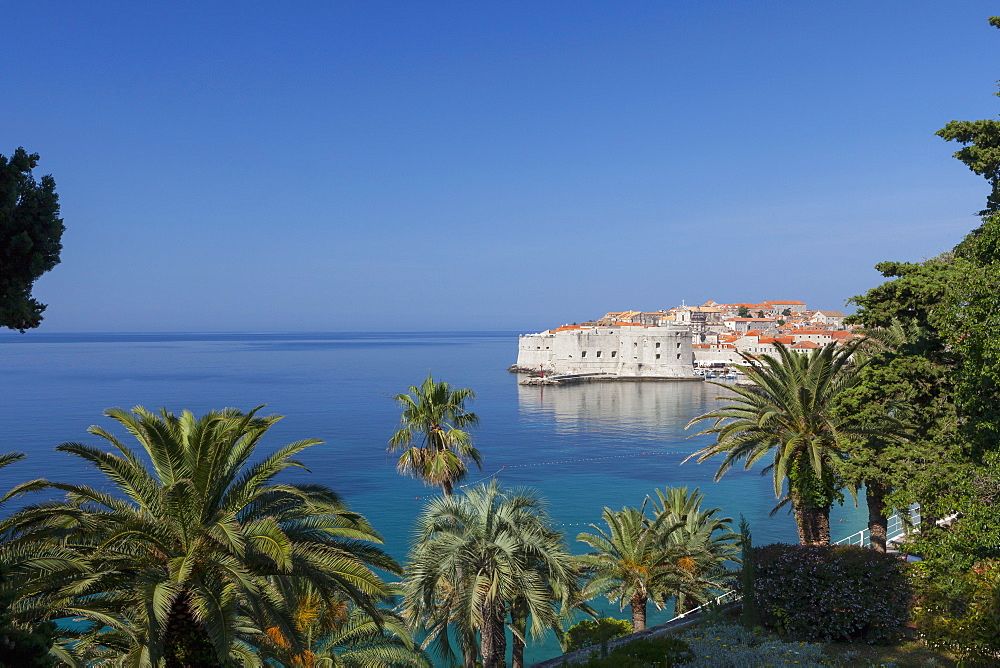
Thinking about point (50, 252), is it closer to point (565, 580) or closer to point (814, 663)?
point (565, 580)

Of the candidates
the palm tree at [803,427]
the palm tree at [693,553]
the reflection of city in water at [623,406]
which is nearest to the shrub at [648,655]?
the palm tree at [803,427]

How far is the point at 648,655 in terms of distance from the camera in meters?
9.28

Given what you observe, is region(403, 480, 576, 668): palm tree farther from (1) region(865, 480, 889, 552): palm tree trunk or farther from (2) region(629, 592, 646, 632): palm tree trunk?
(1) region(865, 480, 889, 552): palm tree trunk

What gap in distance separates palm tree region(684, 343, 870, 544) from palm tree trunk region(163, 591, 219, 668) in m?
9.76

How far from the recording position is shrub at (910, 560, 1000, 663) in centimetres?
757

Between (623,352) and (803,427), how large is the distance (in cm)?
10854

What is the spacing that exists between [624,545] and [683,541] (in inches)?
116

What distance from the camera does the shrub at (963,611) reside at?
7.57 m

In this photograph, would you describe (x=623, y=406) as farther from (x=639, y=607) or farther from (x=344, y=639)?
(x=344, y=639)

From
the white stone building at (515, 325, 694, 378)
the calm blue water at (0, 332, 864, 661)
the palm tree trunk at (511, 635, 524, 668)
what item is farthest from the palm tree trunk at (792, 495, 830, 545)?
the white stone building at (515, 325, 694, 378)

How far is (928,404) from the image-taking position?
12.7m

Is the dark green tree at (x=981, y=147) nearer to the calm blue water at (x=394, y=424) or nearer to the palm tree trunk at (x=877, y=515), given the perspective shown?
the palm tree trunk at (x=877, y=515)

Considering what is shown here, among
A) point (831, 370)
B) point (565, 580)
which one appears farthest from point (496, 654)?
point (831, 370)

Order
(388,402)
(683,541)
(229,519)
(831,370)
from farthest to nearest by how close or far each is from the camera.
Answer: (388,402) < (683,541) < (831,370) < (229,519)
